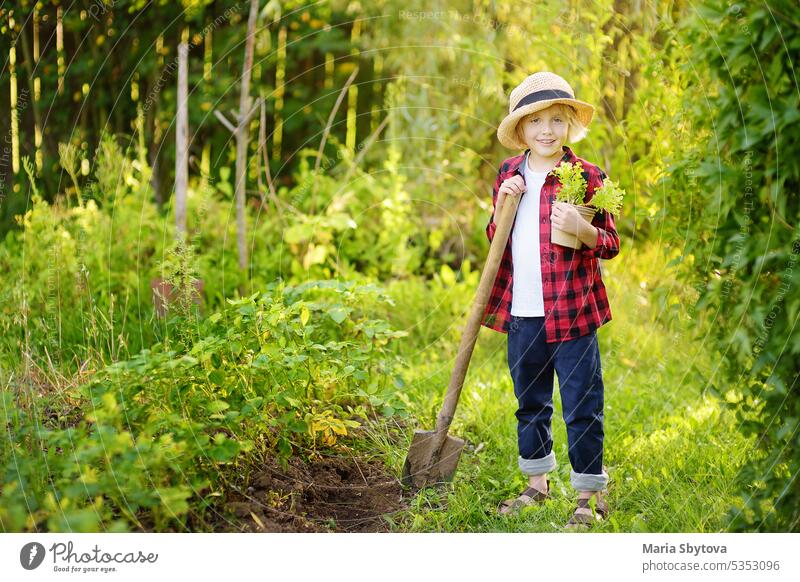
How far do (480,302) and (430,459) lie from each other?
630mm

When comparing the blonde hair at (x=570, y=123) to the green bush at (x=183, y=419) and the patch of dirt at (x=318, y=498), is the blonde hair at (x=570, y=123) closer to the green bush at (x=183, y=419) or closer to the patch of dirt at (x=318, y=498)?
the green bush at (x=183, y=419)

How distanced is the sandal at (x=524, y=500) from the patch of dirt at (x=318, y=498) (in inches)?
14.3

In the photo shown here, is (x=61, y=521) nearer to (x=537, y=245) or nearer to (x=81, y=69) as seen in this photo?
(x=537, y=245)

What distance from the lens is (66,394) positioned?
3.31m

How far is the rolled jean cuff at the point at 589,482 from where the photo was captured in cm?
294

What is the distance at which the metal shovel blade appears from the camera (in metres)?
3.12

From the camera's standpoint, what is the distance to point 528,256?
2.93 metres

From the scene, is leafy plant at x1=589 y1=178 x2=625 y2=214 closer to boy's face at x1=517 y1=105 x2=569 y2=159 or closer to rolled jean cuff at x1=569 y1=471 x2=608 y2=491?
boy's face at x1=517 y1=105 x2=569 y2=159

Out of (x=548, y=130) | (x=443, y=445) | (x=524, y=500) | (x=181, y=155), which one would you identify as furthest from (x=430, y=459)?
(x=181, y=155)

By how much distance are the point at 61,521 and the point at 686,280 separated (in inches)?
85.0

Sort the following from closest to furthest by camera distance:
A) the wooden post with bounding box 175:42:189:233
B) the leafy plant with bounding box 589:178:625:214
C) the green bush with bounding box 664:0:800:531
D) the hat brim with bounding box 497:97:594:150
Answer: the green bush with bounding box 664:0:800:531
the leafy plant with bounding box 589:178:625:214
the hat brim with bounding box 497:97:594:150
the wooden post with bounding box 175:42:189:233

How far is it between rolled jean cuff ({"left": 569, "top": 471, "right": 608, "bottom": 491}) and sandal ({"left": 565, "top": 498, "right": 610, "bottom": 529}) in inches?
2.2

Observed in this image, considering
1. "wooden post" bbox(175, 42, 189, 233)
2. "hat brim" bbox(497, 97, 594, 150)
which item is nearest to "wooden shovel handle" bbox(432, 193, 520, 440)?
"hat brim" bbox(497, 97, 594, 150)

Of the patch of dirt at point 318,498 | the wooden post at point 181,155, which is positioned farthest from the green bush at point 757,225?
the wooden post at point 181,155
